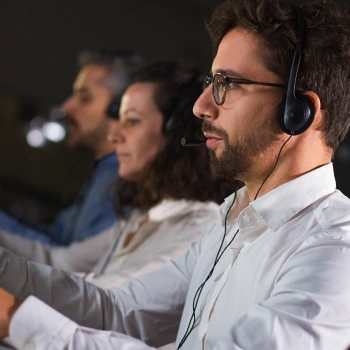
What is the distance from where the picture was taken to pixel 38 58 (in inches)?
159

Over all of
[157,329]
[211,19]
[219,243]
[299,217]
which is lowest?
[157,329]

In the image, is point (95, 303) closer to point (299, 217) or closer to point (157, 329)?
point (157, 329)

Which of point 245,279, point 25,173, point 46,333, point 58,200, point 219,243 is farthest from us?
point 25,173

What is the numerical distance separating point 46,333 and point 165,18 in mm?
3144

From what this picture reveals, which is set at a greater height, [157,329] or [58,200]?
[157,329]

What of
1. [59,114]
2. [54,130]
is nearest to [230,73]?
[59,114]

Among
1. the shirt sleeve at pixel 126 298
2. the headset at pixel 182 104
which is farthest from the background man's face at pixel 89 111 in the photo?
the shirt sleeve at pixel 126 298

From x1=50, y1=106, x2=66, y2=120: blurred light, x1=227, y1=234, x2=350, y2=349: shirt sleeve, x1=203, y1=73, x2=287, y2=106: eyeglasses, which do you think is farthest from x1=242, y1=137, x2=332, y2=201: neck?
x1=50, y1=106, x2=66, y2=120: blurred light

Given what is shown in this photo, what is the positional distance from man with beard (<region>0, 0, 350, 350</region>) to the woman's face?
793 millimetres

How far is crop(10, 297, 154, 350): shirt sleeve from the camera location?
1001 millimetres

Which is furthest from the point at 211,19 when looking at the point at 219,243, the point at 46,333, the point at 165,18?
the point at 165,18

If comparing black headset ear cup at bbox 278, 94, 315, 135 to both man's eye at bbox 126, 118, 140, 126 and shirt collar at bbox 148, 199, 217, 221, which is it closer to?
shirt collar at bbox 148, 199, 217, 221

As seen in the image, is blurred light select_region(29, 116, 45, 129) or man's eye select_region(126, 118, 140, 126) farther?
blurred light select_region(29, 116, 45, 129)

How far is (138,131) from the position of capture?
226 centimetres
